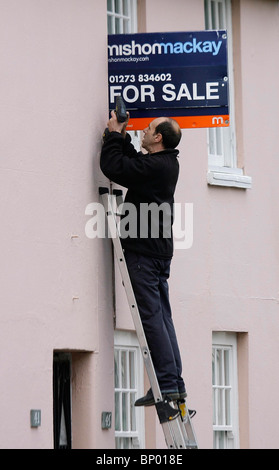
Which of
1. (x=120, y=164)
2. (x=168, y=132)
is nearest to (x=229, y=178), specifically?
(x=168, y=132)

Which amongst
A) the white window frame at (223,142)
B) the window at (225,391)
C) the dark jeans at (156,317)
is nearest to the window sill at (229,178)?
the white window frame at (223,142)

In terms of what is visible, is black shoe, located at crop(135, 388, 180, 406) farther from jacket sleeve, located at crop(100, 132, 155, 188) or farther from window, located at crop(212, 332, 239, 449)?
window, located at crop(212, 332, 239, 449)

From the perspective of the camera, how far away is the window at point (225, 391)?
55.8 feet

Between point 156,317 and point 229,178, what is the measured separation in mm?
2997

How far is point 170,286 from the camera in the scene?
16.2 meters

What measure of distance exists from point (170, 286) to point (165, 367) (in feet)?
6.61

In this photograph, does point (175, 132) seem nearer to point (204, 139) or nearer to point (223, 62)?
point (223, 62)

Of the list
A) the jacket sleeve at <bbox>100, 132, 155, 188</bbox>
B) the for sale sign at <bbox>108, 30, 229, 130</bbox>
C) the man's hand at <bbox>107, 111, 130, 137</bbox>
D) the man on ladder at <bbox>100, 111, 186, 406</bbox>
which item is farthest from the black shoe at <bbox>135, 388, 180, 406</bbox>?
the for sale sign at <bbox>108, 30, 229, 130</bbox>

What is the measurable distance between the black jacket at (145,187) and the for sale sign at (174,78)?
0.60 metres

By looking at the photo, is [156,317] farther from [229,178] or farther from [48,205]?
[229,178]

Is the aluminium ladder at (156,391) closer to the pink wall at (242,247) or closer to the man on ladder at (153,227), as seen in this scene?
the man on ladder at (153,227)

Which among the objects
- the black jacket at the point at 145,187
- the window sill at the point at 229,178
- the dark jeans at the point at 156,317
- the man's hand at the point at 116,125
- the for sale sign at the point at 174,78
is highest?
the for sale sign at the point at 174,78
